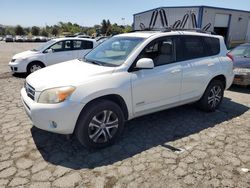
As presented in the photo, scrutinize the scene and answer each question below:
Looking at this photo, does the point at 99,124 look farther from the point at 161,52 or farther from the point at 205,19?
the point at 205,19

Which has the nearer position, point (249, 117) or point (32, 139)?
point (32, 139)

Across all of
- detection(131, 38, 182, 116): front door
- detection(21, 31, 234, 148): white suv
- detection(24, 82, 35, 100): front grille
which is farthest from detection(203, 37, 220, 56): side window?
detection(24, 82, 35, 100): front grille

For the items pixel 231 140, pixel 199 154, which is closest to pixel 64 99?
pixel 199 154

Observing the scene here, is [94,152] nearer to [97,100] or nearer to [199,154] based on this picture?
[97,100]

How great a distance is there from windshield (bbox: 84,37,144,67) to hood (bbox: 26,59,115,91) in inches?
9.7

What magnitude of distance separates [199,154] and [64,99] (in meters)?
2.21

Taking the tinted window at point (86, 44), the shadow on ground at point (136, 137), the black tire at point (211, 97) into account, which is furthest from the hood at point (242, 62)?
the tinted window at point (86, 44)

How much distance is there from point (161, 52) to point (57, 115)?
7.44ft

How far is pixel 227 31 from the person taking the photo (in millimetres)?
25438

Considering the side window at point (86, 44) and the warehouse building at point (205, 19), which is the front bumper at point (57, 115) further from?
the warehouse building at point (205, 19)

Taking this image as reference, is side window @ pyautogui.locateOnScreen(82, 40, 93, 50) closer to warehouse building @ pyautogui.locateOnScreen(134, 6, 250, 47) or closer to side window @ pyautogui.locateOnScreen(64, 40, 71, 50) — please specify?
side window @ pyautogui.locateOnScreen(64, 40, 71, 50)

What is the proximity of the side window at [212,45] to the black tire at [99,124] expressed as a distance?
→ 8.72 ft

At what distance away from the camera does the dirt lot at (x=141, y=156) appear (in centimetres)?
302

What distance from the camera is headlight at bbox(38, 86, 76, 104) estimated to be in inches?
128
